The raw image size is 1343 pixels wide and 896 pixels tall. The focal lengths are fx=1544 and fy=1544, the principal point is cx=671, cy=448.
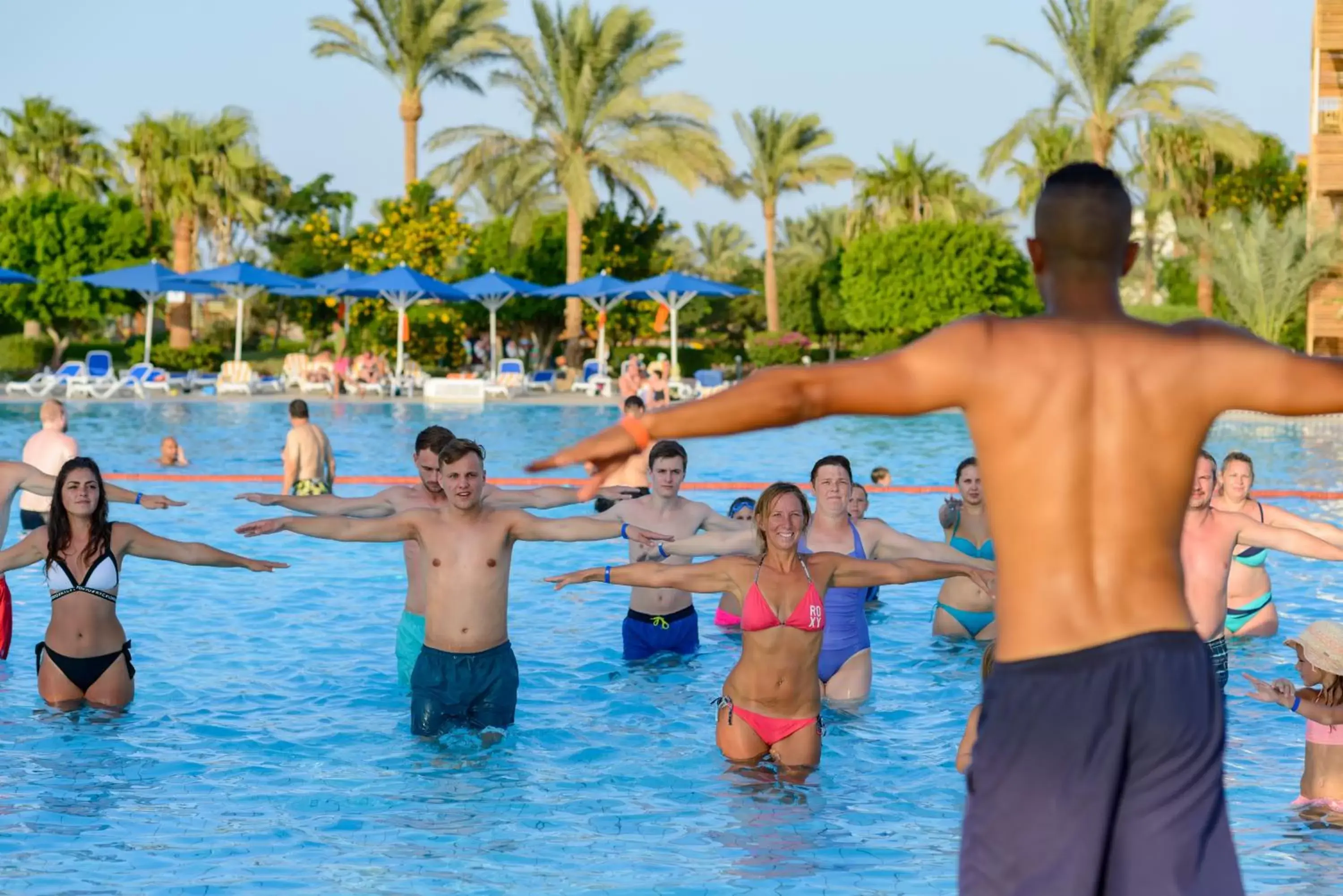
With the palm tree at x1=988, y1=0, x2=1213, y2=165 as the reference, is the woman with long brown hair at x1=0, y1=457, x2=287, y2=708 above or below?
below

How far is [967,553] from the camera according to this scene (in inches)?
388

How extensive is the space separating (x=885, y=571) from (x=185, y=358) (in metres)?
38.1

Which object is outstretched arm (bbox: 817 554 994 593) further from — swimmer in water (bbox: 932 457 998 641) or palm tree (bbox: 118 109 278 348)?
palm tree (bbox: 118 109 278 348)

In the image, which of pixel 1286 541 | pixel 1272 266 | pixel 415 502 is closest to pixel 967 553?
pixel 1286 541

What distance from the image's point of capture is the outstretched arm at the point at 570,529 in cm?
700

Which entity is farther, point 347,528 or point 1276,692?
point 347,528

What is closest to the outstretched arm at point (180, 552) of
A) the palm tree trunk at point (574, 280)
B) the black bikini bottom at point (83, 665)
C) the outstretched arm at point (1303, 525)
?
the black bikini bottom at point (83, 665)

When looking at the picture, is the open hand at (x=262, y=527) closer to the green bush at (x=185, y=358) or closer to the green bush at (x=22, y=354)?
the green bush at (x=185, y=358)

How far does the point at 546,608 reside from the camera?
12469 mm

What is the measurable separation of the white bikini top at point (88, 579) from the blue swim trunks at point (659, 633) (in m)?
3.27

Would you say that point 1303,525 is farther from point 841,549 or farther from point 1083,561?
point 1083,561

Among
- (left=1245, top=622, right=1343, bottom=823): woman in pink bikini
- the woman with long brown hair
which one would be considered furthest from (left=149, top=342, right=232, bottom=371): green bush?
(left=1245, top=622, right=1343, bottom=823): woman in pink bikini

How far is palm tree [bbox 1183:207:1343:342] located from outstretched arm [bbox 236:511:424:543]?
32745mm

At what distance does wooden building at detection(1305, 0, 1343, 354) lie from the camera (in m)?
37.1
